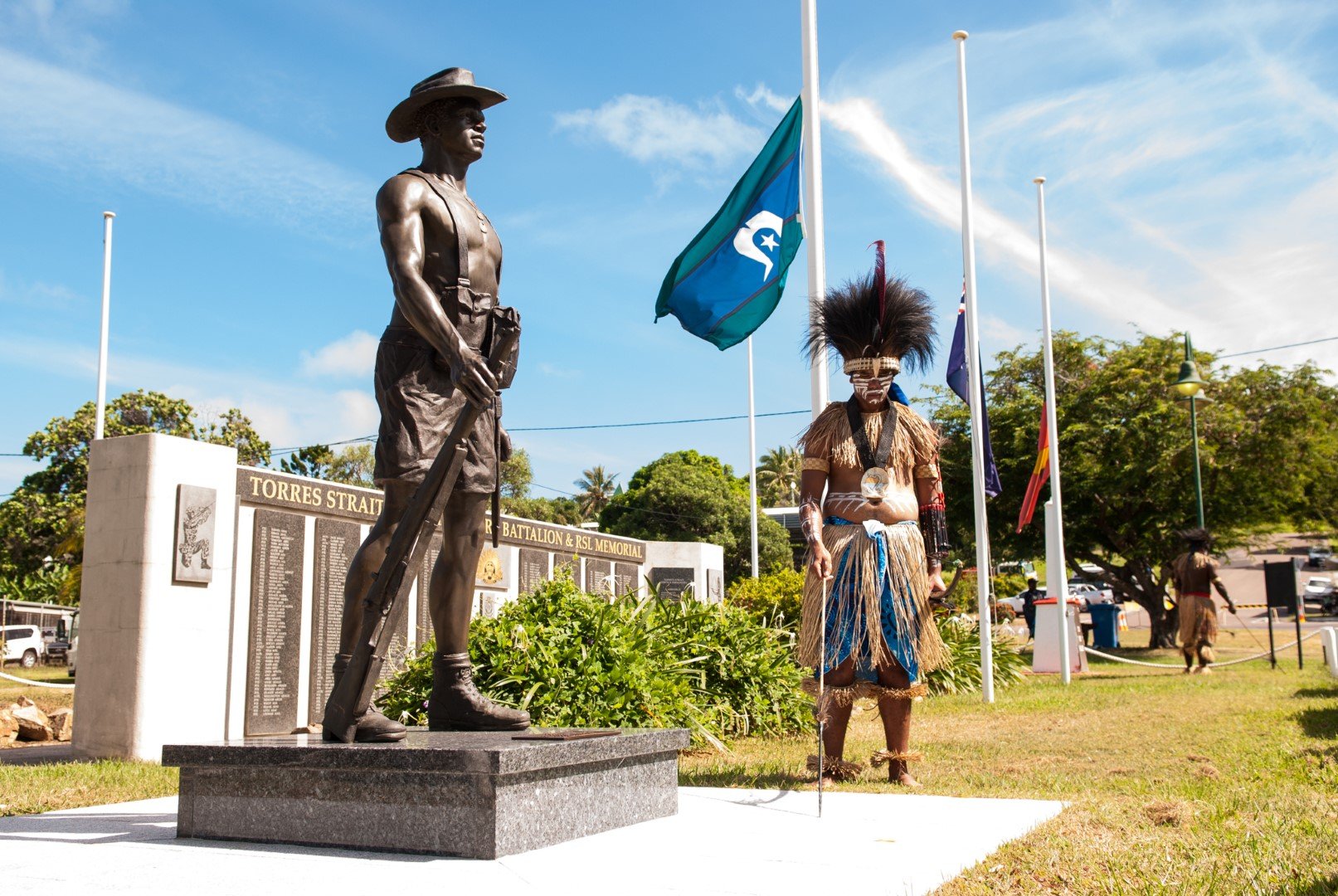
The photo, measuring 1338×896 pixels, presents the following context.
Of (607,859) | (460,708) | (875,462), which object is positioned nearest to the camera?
(607,859)

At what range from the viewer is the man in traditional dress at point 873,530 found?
5.58 meters

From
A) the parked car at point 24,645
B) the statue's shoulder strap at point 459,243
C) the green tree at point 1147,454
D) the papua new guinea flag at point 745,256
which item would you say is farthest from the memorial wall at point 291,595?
the parked car at point 24,645

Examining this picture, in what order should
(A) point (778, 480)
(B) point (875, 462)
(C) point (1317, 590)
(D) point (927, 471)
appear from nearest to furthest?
1. (B) point (875, 462)
2. (D) point (927, 471)
3. (C) point (1317, 590)
4. (A) point (778, 480)

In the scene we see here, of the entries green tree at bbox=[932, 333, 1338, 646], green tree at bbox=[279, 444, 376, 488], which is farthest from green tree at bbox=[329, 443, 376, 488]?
green tree at bbox=[932, 333, 1338, 646]

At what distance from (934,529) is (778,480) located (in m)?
58.8

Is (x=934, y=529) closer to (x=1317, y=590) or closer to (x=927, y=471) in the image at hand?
(x=927, y=471)

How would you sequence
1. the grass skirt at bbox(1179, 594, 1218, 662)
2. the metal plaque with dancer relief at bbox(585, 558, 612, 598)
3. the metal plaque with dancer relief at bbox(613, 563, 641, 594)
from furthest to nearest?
the metal plaque with dancer relief at bbox(613, 563, 641, 594) → the grass skirt at bbox(1179, 594, 1218, 662) → the metal plaque with dancer relief at bbox(585, 558, 612, 598)

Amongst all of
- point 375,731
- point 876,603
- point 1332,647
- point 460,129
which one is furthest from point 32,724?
point 1332,647

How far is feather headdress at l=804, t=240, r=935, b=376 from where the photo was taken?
589 cm

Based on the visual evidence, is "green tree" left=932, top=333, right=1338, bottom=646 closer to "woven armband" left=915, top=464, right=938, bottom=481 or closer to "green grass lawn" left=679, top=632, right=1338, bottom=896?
"green grass lawn" left=679, top=632, right=1338, bottom=896

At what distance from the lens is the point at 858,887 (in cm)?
324

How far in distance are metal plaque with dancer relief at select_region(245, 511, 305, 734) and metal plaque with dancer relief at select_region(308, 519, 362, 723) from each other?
18cm

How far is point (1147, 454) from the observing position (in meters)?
25.0

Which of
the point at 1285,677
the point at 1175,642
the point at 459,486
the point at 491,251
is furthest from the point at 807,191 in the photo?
the point at 1175,642
